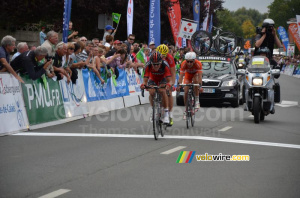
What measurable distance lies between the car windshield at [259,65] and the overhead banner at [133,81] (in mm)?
6562

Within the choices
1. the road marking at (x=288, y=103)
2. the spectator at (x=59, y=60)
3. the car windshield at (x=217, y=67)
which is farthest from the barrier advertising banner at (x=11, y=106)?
the road marking at (x=288, y=103)

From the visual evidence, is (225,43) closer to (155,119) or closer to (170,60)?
(170,60)

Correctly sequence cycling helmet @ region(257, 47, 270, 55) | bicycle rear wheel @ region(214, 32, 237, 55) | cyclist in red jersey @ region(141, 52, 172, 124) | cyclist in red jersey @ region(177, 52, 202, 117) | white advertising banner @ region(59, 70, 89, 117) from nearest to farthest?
cyclist in red jersey @ region(141, 52, 172, 124)
cyclist in red jersey @ region(177, 52, 202, 117)
white advertising banner @ region(59, 70, 89, 117)
cycling helmet @ region(257, 47, 270, 55)
bicycle rear wheel @ region(214, 32, 237, 55)

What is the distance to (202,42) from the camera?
27.4 metres

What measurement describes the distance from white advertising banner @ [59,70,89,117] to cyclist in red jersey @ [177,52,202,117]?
323 centimetres

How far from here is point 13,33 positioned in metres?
42.3

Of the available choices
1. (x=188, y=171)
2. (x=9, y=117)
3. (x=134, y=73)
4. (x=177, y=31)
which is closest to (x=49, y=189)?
(x=188, y=171)

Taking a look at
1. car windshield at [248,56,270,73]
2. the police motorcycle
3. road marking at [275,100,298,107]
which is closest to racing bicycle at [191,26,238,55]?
road marking at [275,100,298,107]

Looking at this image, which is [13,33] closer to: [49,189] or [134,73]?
[134,73]

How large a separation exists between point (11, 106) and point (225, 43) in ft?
55.3

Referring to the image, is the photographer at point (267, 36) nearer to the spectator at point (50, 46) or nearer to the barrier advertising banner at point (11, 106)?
the spectator at point (50, 46)

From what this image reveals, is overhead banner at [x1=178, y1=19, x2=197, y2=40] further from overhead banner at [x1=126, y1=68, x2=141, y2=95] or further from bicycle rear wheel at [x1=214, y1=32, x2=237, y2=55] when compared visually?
overhead banner at [x1=126, y1=68, x2=141, y2=95]

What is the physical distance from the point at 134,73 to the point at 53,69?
7704 mm

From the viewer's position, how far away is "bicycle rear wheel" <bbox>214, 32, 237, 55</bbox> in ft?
89.7
